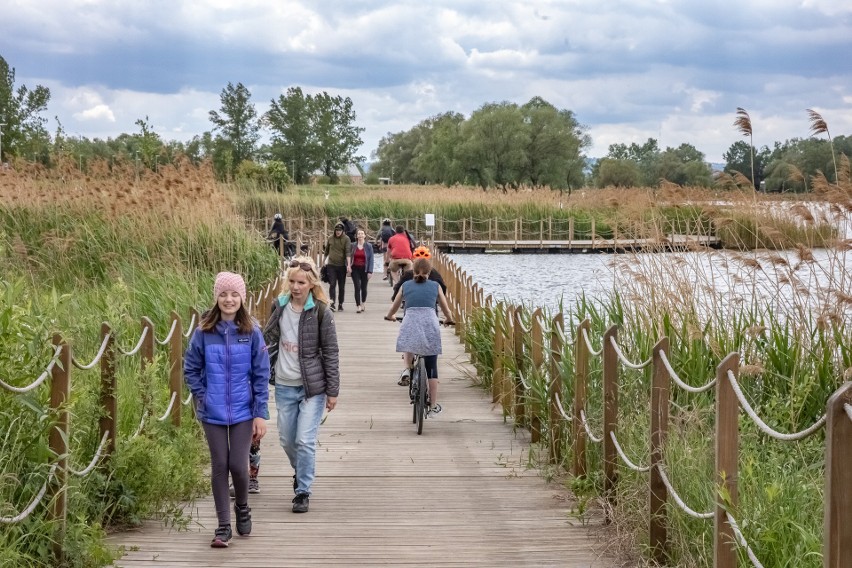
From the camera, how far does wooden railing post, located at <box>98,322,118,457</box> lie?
6.88 m

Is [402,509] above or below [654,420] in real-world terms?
below

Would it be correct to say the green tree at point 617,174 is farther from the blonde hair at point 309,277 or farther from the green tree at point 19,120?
the blonde hair at point 309,277

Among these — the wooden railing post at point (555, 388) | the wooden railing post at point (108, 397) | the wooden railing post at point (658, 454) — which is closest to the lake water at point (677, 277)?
the wooden railing post at point (555, 388)

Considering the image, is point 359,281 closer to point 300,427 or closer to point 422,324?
point 422,324

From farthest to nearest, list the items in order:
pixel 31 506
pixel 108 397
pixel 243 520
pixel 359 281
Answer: pixel 359 281
pixel 108 397
pixel 243 520
pixel 31 506

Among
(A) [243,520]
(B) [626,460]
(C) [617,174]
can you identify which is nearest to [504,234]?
(B) [626,460]

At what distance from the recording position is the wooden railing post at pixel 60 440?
5684mm

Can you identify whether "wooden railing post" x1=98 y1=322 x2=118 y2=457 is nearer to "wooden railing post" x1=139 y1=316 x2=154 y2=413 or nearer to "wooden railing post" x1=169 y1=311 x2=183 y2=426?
"wooden railing post" x1=139 y1=316 x2=154 y2=413

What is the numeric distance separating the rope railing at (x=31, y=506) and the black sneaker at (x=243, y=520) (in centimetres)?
138

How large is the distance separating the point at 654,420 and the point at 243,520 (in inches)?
99.5

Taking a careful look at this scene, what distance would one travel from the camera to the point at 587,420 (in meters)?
8.27

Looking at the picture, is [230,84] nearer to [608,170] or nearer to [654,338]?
[608,170]

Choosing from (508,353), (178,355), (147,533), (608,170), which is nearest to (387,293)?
(508,353)

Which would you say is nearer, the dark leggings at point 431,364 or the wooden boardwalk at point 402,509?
the wooden boardwalk at point 402,509
